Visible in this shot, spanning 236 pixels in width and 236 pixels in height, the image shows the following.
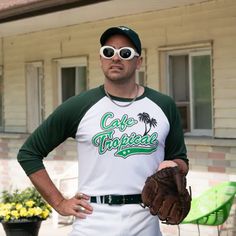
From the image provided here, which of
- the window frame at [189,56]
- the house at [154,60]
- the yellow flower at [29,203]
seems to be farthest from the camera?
the window frame at [189,56]

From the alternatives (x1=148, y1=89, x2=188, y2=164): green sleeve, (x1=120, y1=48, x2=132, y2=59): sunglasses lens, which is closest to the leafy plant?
(x1=148, y1=89, x2=188, y2=164): green sleeve

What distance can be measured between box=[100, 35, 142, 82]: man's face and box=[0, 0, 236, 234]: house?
4125 millimetres

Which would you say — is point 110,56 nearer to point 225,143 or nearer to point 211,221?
point 211,221

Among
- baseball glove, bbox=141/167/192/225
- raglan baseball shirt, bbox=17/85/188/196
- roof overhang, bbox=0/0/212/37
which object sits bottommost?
baseball glove, bbox=141/167/192/225

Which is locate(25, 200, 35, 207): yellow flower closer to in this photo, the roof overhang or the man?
the roof overhang

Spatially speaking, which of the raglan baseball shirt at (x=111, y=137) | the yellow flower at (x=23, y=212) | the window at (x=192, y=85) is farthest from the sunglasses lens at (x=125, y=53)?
the window at (x=192, y=85)

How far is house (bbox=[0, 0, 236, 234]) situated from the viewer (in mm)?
7207

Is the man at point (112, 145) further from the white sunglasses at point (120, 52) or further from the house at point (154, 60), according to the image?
the house at point (154, 60)

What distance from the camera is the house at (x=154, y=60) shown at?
7207mm

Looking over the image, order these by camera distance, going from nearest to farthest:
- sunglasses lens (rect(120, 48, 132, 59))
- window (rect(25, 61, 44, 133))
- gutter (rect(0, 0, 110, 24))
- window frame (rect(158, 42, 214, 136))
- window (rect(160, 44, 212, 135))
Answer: sunglasses lens (rect(120, 48, 132, 59)), gutter (rect(0, 0, 110, 24)), window frame (rect(158, 42, 214, 136)), window (rect(160, 44, 212, 135)), window (rect(25, 61, 44, 133))

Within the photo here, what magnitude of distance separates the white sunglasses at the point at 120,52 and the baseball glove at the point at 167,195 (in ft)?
1.80

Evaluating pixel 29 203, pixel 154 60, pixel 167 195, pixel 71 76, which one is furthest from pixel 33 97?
pixel 167 195

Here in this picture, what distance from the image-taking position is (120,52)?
2.99m

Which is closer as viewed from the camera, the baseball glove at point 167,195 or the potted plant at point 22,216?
the baseball glove at point 167,195
